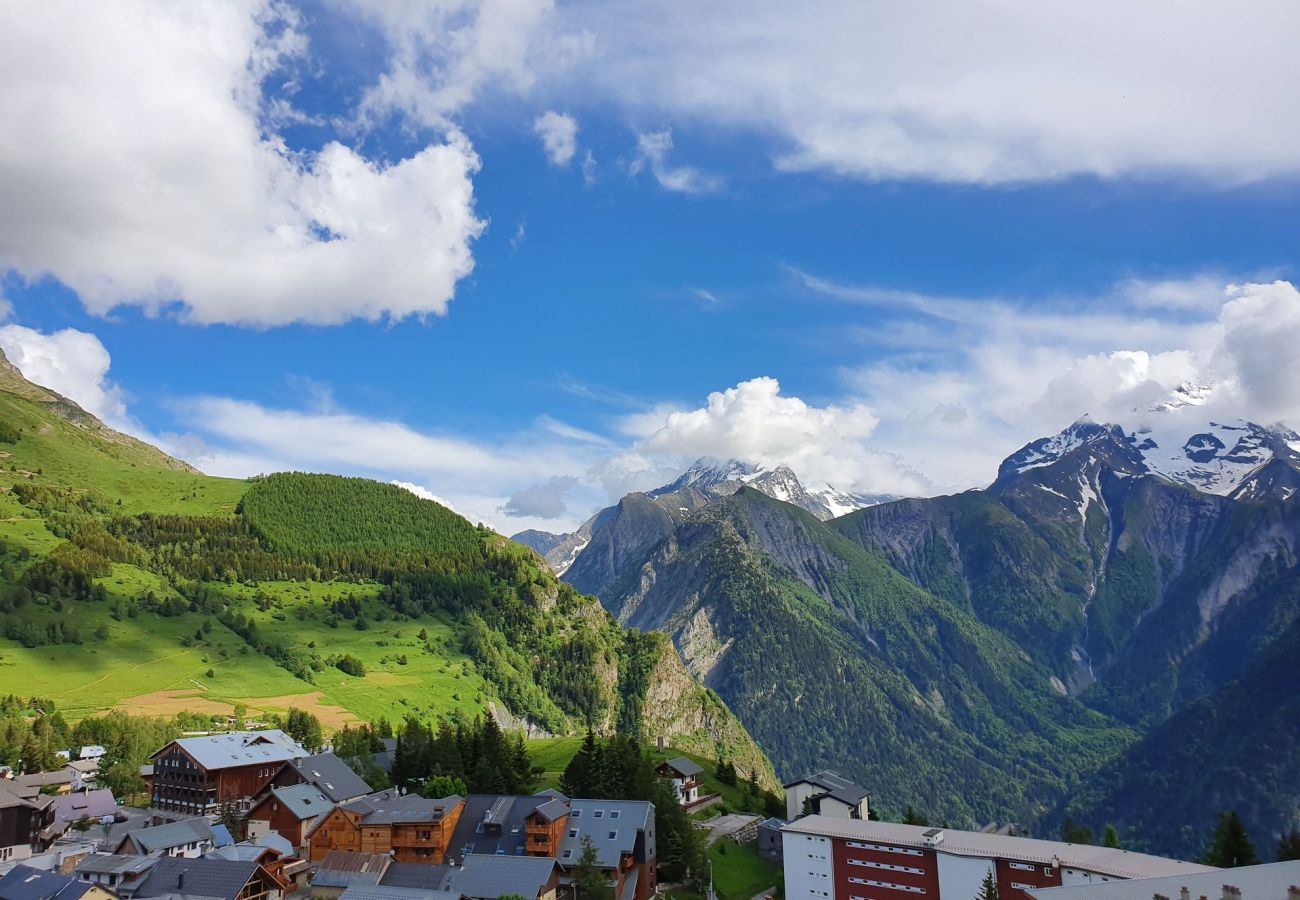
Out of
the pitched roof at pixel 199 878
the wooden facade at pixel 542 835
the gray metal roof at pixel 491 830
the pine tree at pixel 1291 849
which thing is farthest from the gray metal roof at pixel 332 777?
the pine tree at pixel 1291 849

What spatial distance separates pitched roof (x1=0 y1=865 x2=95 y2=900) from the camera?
75.2m

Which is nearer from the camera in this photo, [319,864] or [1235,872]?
[1235,872]

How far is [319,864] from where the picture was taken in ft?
303

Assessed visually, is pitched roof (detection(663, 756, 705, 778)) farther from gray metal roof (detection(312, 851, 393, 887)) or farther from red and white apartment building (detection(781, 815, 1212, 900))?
gray metal roof (detection(312, 851, 393, 887))

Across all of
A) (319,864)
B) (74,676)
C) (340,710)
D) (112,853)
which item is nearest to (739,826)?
(319,864)

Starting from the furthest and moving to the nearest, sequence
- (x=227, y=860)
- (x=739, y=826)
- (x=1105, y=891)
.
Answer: (x=739, y=826) < (x=227, y=860) < (x=1105, y=891)

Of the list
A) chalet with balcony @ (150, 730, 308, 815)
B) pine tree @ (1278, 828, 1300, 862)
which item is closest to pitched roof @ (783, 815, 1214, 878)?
pine tree @ (1278, 828, 1300, 862)

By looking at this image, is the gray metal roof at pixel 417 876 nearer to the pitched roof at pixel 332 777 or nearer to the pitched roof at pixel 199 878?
the pitched roof at pixel 199 878

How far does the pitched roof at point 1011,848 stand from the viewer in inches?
3140

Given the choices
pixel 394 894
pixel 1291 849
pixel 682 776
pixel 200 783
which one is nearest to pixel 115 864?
pixel 394 894

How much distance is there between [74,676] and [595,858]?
15558 cm

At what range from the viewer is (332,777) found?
108500 millimetres

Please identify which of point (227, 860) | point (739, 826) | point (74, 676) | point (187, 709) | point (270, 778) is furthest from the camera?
point (74, 676)

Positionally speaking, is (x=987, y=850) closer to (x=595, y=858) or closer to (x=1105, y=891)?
(x=1105, y=891)
